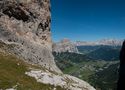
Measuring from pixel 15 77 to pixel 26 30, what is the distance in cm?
2112

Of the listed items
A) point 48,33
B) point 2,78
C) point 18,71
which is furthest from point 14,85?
point 48,33

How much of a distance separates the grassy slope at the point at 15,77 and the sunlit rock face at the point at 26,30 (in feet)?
26.6

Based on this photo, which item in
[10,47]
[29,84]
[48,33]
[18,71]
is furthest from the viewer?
[48,33]

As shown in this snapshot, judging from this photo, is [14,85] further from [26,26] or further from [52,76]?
[26,26]

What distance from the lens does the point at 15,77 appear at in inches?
1630

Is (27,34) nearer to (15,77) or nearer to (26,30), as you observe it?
(26,30)

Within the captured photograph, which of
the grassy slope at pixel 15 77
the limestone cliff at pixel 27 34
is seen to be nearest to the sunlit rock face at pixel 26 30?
the limestone cliff at pixel 27 34

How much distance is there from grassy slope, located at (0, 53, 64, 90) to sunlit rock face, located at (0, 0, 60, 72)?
8097 mm

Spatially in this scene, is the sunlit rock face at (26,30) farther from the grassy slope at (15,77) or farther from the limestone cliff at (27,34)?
the grassy slope at (15,77)

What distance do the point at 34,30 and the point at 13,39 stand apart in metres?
7.20

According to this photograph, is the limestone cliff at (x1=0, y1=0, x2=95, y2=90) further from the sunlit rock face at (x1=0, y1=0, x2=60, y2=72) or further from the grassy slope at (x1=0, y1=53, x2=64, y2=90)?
the grassy slope at (x1=0, y1=53, x2=64, y2=90)

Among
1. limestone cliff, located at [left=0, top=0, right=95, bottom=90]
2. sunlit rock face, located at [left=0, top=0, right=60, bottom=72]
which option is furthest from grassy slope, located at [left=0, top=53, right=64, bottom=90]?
sunlit rock face, located at [left=0, top=0, right=60, bottom=72]

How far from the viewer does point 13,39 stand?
5784 centimetres

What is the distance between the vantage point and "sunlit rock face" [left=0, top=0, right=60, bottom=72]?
57938mm
